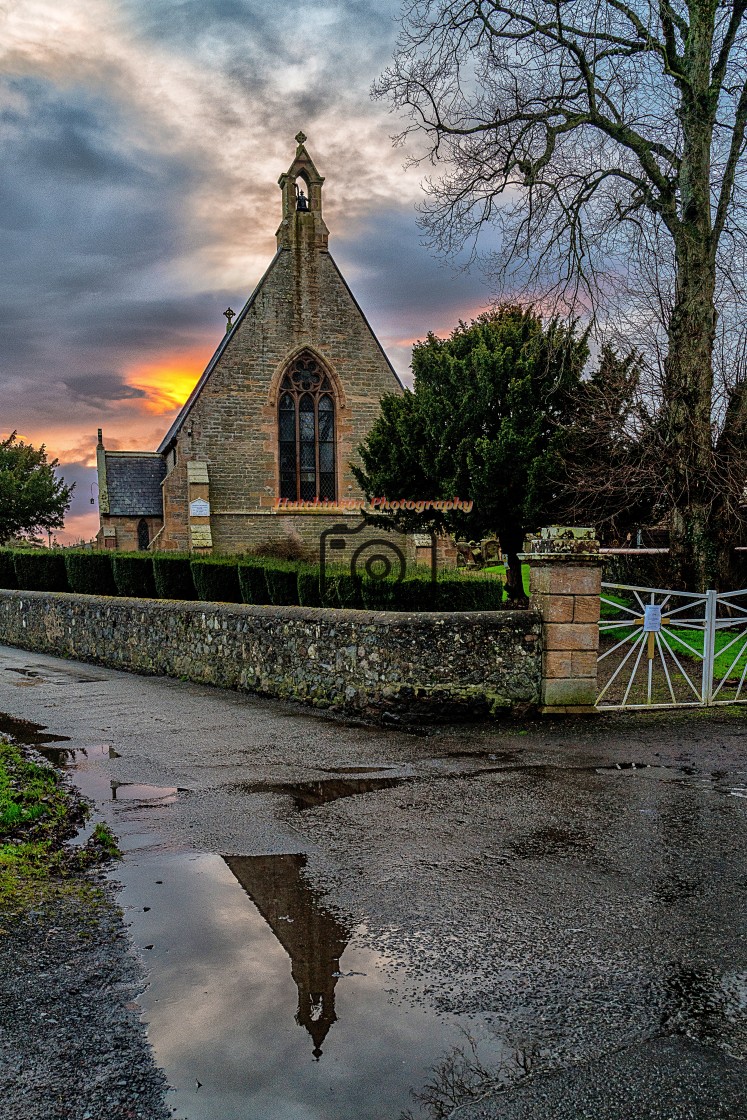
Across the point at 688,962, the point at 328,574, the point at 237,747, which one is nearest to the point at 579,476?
the point at 328,574

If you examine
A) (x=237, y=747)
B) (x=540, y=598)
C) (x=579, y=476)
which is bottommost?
(x=237, y=747)

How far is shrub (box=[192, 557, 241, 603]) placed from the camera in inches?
550

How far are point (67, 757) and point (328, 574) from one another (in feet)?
15.5

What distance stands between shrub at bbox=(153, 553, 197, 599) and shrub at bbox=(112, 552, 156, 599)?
0.64 metres

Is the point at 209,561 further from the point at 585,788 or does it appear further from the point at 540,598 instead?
the point at 585,788

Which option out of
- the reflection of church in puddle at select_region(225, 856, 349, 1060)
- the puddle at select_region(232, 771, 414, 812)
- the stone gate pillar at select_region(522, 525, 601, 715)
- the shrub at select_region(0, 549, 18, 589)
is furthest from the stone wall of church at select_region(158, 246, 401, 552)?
the reflection of church in puddle at select_region(225, 856, 349, 1060)

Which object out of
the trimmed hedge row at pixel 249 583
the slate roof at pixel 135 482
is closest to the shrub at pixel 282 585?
the trimmed hedge row at pixel 249 583

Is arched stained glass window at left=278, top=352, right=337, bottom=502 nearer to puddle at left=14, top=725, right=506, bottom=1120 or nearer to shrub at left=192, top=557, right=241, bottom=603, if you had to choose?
shrub at left=192, top=557, right=241, bottom=603

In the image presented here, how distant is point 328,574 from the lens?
11703mm

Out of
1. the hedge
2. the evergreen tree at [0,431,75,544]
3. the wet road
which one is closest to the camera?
the wet road

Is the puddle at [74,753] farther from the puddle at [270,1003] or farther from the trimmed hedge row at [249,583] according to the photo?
the trimmed hedge row at [249,583]

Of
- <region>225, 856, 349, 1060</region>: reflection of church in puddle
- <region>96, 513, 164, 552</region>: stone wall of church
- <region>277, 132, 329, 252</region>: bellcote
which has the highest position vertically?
<region>277, 132, 329, 252</region>: bellcote

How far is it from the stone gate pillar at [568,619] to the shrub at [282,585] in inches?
175

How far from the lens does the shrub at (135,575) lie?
1611cm
